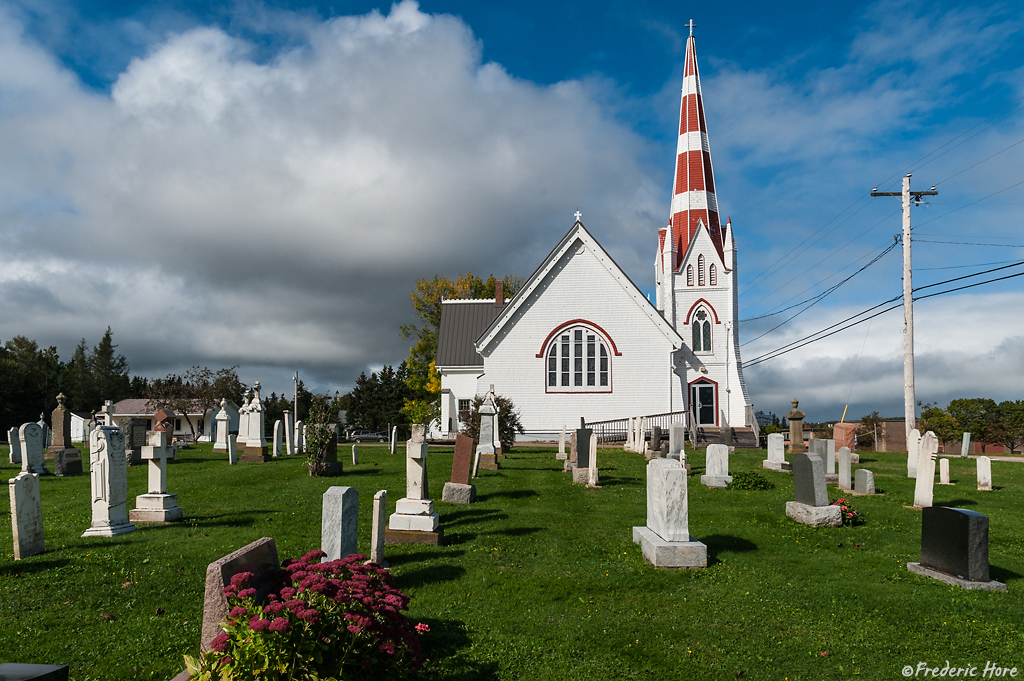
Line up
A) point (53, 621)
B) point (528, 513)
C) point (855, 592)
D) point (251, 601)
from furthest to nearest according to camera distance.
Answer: point (528, 513)
point (855, 592)
point (53, 621)
point (251, 601)

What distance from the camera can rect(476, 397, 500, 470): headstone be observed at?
737 inches

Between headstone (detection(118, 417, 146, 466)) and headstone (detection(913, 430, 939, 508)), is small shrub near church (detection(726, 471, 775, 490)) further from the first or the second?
headstone (detection(118, 417, 146, 466))

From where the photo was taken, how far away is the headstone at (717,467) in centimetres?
1520

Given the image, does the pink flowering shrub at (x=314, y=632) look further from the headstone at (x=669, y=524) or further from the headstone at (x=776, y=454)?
the headstone at (x=776, y=454)

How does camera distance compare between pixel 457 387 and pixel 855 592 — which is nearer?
pixel 855 592

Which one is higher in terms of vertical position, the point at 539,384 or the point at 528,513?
the point at 539,384

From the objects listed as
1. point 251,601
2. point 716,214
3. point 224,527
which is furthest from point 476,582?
point 716,214

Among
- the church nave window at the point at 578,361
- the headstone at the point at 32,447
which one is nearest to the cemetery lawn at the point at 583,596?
the headstone at the point at 32,447

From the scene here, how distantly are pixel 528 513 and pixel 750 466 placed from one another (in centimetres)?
1082

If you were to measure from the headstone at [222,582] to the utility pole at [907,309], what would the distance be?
23.1m

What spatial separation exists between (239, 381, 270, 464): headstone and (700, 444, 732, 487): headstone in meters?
14.9

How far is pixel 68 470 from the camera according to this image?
1814 centimetres

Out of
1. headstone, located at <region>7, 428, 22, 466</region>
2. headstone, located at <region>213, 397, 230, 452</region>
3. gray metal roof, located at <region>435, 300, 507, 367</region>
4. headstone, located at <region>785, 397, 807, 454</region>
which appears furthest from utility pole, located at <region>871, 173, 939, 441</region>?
headstone, located at <region>7, 428, 22, 466</region>

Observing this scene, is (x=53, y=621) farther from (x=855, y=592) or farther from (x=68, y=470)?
(x=68, y=470)
